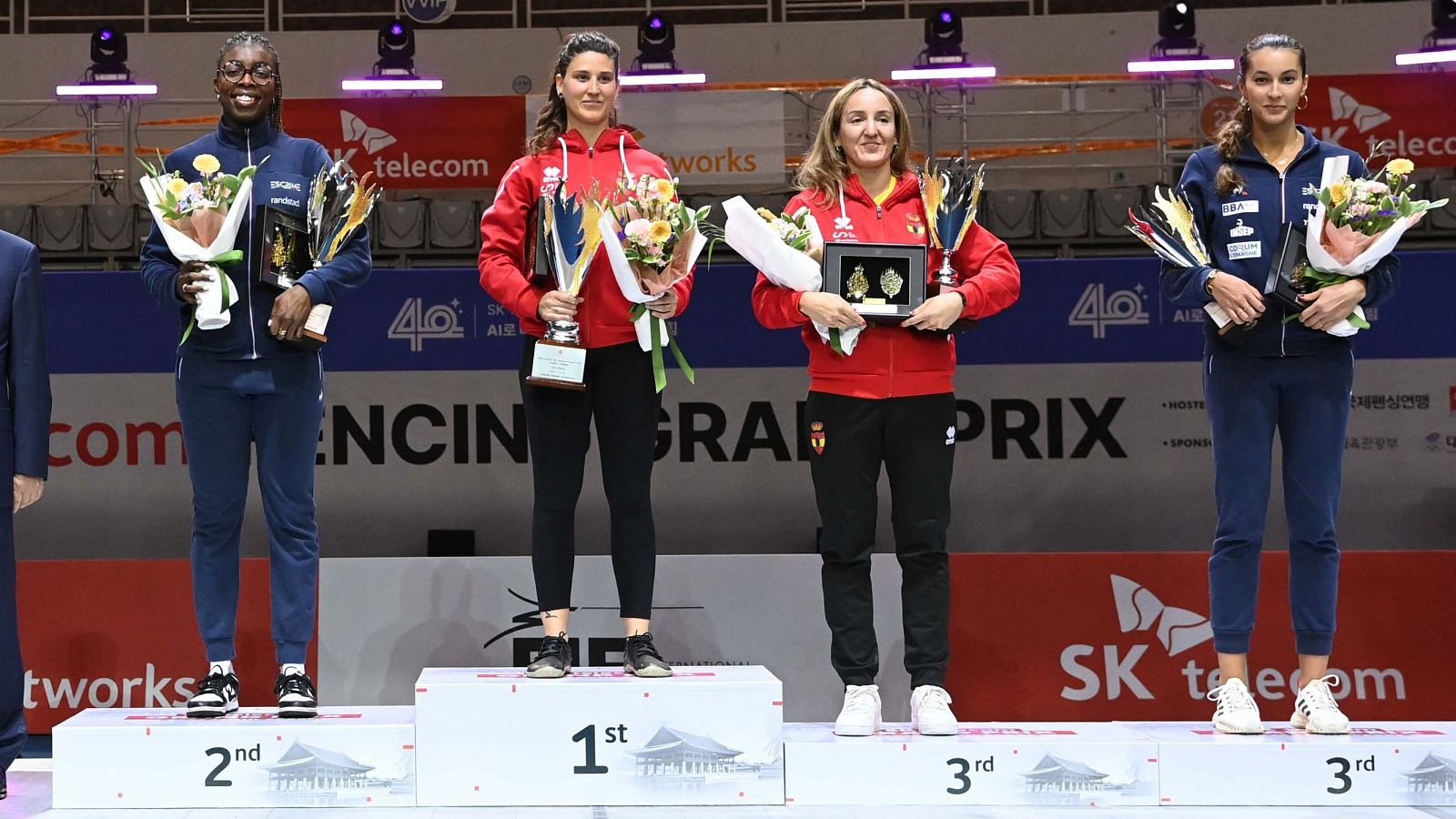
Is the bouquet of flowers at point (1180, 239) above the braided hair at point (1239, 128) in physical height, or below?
below

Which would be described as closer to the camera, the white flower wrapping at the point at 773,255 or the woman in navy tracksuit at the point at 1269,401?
the white flower wrapping at the point at 773,255

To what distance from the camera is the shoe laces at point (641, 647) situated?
10.3ft

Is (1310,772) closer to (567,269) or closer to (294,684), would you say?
(567,269)

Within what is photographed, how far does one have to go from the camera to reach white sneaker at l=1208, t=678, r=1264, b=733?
305 cm

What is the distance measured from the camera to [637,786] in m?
2.94

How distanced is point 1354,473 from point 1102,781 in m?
3.56

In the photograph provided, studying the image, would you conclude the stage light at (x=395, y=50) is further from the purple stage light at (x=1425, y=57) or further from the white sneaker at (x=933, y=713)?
the white sneaker at (x=933, y=713)

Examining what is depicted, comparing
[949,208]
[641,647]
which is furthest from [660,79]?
→ [641,647]

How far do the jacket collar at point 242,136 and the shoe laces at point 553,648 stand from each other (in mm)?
1429

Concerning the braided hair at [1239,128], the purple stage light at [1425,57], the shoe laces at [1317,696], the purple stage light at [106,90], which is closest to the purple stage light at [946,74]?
the purple stage light at [1425,57]

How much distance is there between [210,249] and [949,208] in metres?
1.76

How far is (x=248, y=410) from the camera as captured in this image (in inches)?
123

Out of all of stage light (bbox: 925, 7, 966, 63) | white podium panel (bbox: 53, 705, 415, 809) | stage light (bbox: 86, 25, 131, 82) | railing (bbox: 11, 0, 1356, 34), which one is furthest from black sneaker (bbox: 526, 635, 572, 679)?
stage light (bbox: 86, 25, 131, 82)

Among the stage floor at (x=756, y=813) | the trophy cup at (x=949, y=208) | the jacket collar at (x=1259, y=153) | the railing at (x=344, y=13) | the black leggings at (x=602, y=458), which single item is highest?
the railing at (x=344, y=13)
